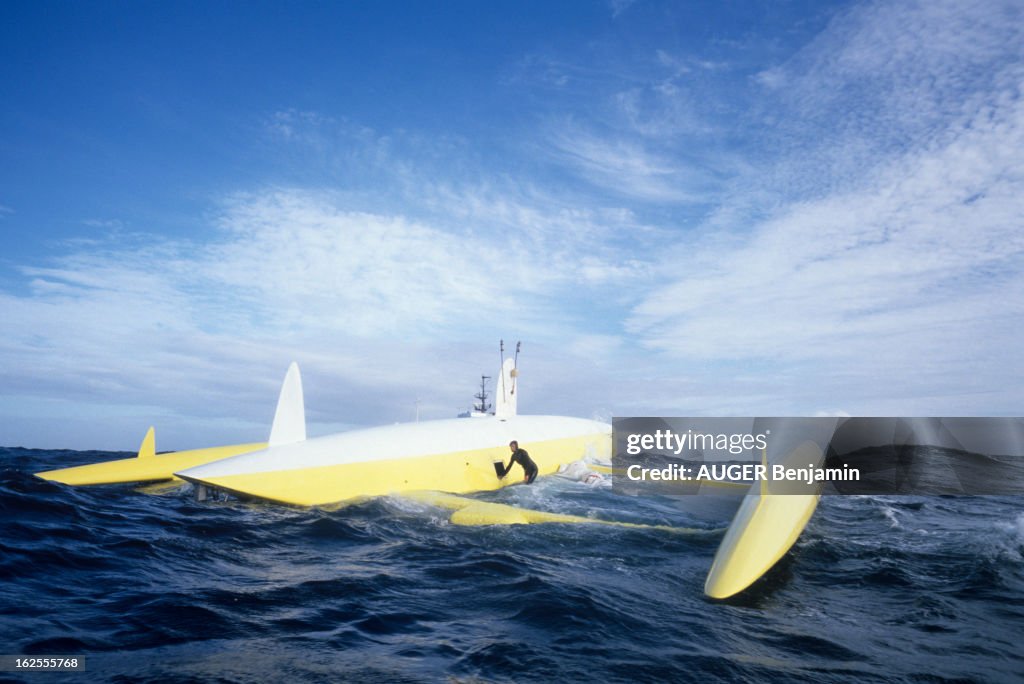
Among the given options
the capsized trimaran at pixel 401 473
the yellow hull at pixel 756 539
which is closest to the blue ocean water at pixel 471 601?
the yellow hull at pixel 756 539

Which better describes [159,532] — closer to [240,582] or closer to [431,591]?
[240,582]

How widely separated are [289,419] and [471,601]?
7643 mm

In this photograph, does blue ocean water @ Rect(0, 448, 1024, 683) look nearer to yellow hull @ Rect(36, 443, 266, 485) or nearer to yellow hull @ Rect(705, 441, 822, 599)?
yellow hull @ Rect(705, 441, 822, 599)

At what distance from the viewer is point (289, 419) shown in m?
12.3

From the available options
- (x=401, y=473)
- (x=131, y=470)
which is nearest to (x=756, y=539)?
(x=401, y=473)

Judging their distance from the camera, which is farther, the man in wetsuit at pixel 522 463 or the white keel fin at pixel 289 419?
the man in wetsuit at pixel 522 463

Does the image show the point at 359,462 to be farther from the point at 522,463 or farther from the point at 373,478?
the point at 522,463

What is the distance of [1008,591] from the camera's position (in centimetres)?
682

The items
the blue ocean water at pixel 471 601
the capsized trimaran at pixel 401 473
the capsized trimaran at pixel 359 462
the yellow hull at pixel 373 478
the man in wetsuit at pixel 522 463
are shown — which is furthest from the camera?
the man in wetsuit at pixel 522 463

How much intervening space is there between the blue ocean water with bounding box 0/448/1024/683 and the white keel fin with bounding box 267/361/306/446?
2.01m

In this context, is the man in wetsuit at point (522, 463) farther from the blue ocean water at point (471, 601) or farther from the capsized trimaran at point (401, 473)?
the blue ocean water at point (471, 601)

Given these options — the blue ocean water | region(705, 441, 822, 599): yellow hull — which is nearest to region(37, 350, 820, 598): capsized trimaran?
region(705, 441, 822, 599): yellow hull

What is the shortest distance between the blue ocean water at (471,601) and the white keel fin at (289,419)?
201 cm

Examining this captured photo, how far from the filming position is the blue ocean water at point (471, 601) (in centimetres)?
445
